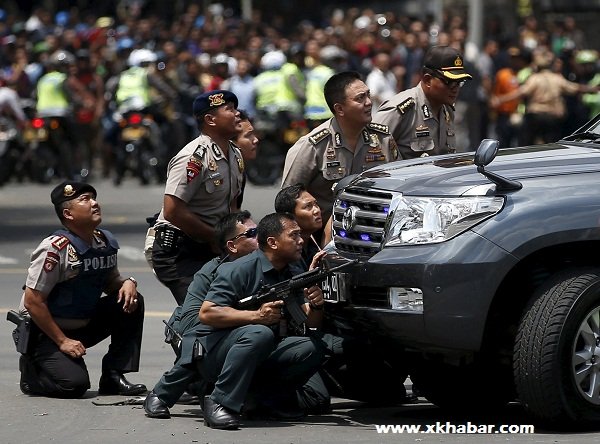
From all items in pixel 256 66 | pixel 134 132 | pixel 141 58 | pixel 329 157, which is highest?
pixel 141 58

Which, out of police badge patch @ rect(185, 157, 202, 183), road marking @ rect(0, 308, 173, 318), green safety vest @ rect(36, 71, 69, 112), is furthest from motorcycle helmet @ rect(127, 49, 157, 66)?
police badge patch @ rect(185, 157, 202, 183)

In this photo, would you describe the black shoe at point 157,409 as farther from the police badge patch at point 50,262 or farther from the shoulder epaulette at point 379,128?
the shoulder epaulette at point 379,128

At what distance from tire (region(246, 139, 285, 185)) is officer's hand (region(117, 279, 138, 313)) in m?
13.4

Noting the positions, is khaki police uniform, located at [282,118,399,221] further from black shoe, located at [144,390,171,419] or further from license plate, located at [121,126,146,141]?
license plate, located at [121,126,146,141]

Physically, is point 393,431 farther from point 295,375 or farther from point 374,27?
point 374,27

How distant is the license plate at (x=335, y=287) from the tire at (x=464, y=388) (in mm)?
723

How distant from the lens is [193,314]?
7867 mm

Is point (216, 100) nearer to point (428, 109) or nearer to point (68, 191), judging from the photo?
point (68, 191)

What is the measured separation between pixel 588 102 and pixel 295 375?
17.4 metres

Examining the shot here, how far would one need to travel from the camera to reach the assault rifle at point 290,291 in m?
7.43

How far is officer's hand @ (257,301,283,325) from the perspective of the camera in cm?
751

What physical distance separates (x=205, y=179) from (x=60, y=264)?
2.97 feet

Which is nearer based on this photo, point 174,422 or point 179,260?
point 174,422

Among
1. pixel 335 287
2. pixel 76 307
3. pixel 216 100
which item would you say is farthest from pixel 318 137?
pixel 76 307
